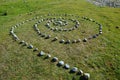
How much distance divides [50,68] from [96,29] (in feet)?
16.4

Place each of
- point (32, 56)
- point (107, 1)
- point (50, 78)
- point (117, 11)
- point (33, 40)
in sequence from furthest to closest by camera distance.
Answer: point (107, 1) < point (117, 11) < point (33, 40) < point (32, 56) < point (50, 78)

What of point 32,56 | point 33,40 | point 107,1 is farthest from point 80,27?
point 107,1

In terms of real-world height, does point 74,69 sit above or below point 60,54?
below

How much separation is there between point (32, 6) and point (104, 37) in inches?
379

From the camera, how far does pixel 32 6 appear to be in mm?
20000

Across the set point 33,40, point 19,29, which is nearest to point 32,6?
point 19,29

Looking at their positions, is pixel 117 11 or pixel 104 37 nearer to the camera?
pixel 104 37

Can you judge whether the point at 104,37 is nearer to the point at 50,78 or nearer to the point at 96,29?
the point at 96,29

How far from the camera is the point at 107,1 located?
21.6m

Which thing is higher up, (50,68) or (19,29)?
(19,29)

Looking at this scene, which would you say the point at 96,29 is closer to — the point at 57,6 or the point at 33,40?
the point at 33,40

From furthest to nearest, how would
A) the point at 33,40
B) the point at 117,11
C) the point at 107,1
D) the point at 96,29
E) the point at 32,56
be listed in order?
the point at 107,1
the point at 117,11
the point at 96,29
the point at 33,40
the point at 32,56

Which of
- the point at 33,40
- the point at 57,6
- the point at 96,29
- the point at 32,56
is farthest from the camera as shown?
the point at 57,6

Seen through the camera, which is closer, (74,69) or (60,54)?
(74,69)
